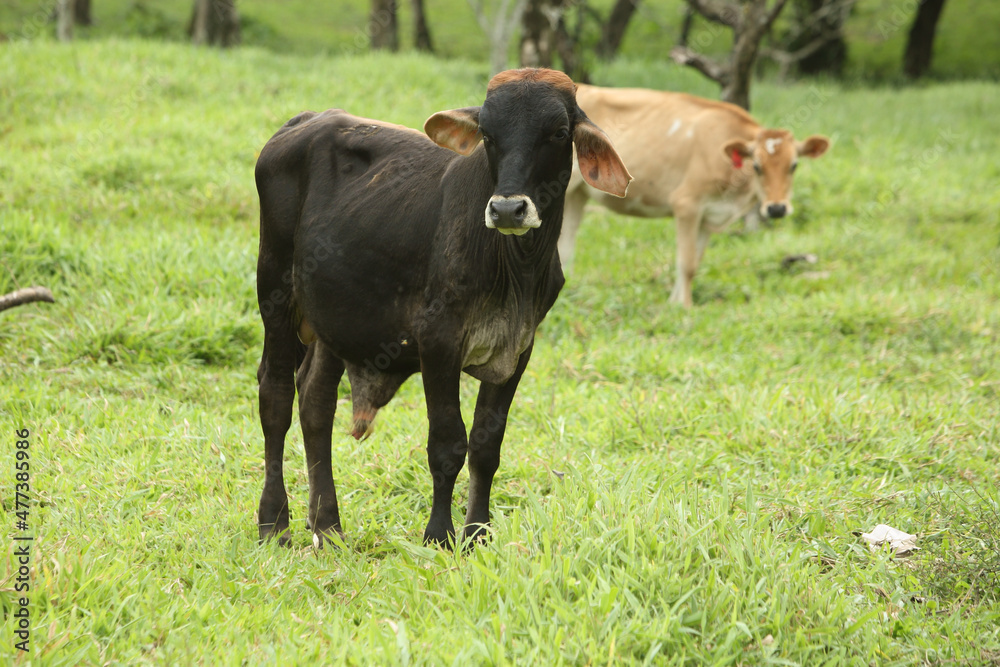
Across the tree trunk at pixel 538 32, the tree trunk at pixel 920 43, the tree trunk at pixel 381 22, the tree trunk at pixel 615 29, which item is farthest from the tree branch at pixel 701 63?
the tree trunk at pixel 920 43

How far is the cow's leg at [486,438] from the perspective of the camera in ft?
11.7

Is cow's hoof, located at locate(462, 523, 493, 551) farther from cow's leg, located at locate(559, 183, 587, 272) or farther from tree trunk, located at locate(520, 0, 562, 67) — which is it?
tree trunk, located at locate(520, 0, 562, 67)

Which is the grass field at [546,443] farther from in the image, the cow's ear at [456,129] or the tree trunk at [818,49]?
the tree trunk at [818,49]

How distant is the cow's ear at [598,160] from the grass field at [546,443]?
112 cm

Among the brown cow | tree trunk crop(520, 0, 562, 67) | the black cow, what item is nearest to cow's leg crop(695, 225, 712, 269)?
the brown cow

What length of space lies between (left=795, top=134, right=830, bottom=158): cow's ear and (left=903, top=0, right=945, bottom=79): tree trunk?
49.9ft

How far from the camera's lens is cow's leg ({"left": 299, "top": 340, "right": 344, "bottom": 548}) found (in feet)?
12.6

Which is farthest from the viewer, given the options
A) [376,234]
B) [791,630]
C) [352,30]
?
[352,30]

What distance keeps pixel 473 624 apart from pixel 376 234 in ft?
4.97

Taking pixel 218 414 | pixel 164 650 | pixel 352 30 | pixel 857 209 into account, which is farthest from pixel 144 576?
pixel 352 30

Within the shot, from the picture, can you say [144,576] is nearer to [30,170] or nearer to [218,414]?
[218,414]

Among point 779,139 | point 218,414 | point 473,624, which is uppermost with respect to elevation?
point 779,139

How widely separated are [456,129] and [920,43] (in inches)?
860

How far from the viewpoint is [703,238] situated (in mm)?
8453
